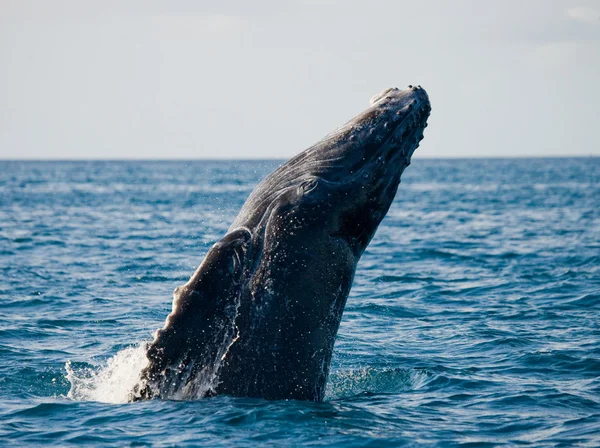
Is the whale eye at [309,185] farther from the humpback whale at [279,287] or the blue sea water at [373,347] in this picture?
the blue sea water at [373,347]

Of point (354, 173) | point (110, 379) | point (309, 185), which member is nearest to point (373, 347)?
point (110, 379)

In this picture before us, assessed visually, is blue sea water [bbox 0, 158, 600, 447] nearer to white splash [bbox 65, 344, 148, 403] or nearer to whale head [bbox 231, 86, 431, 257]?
white splash [bbox 65, 344, 148, 403]

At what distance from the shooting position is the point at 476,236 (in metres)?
33.3

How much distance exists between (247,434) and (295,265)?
1676 mm

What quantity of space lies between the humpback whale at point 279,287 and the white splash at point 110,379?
1.73 ft

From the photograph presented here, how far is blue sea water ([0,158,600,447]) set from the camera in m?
8.74

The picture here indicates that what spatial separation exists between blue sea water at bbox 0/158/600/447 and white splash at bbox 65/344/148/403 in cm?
4

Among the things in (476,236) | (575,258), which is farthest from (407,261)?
(476,236)

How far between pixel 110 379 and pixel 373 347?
4769 mm

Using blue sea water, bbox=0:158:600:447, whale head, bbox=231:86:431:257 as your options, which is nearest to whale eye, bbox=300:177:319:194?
whale head, bbox=231:86:431:257

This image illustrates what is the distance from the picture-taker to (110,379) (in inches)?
420

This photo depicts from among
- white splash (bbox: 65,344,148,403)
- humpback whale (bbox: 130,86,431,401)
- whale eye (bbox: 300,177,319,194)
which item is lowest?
white splash (bbox: 65,344,148,403)

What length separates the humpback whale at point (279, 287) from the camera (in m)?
8.27

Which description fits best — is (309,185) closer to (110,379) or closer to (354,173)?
(354,173)
